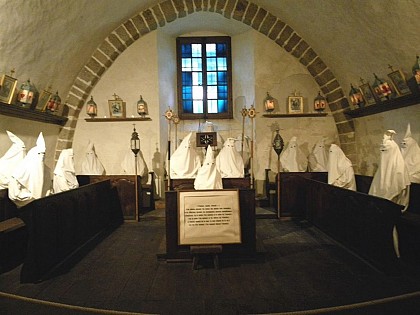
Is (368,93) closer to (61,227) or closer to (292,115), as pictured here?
(292,115)

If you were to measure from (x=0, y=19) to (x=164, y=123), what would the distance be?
4.23 meters

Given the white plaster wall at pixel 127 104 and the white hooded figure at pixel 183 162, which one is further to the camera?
the white plaster wall at pixel 127 104

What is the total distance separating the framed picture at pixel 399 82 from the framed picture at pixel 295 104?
8.64 feet

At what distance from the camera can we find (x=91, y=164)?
768cm

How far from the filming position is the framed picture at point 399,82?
5395mm

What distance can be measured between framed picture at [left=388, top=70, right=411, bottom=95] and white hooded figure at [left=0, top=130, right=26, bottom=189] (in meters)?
6.26

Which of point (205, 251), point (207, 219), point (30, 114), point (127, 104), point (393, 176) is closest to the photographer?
point (205, 251)

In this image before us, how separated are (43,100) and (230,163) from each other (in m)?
4.17

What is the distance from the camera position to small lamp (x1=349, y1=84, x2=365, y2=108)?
6963 millimetres

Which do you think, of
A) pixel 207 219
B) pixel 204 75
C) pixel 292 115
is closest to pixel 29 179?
pixel 207 219

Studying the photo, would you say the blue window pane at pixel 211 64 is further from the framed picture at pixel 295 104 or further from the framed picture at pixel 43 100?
the framed picture at pixel 43 100

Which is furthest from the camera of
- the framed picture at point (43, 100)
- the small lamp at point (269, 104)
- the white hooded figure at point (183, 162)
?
the small lamp at point (269, 104)

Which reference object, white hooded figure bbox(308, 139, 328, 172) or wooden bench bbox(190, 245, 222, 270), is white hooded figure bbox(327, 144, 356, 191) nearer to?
white hooded figure bbox(308, 139, 328, 172)

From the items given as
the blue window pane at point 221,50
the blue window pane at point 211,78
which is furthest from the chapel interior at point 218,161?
the blue window pane at point 211,78
